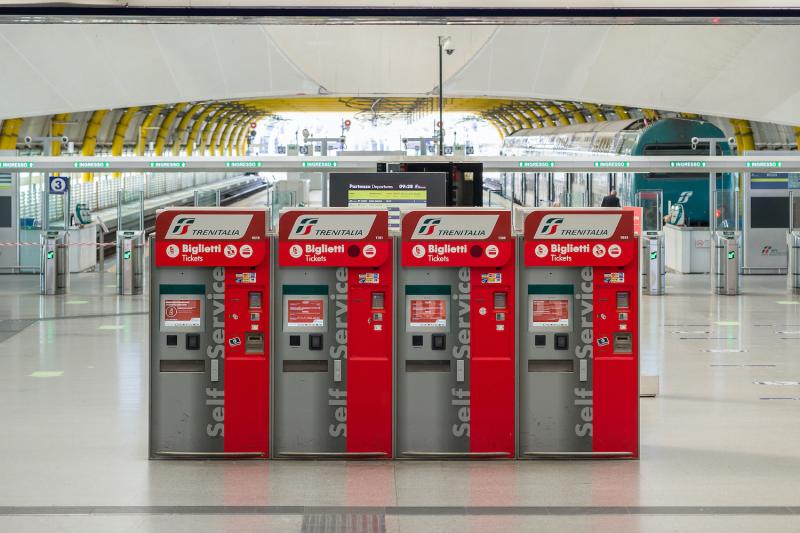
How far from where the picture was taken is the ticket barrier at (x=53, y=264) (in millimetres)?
22109

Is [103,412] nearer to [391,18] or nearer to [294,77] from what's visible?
[391,18]

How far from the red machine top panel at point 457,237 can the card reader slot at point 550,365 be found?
0.83 meters

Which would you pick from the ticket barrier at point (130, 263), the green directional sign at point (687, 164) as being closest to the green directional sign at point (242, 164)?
the ticket barrier at point (130, 263)

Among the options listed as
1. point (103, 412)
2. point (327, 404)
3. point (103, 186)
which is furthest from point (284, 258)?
point (103, 186)

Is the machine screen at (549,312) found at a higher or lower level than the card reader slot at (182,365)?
higher

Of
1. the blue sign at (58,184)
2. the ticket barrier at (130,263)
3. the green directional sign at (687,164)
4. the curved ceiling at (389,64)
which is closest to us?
the green directional sign at (687,164)

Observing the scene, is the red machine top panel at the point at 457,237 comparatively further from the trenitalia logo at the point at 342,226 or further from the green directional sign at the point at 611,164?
the green directional sign at the point at 611,164

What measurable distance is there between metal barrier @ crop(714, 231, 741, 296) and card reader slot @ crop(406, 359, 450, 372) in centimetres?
1452

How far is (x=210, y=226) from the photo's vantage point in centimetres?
855

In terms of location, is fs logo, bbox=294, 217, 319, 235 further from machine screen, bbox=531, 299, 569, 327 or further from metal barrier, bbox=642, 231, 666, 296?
metal barrier, bbox=642, 231, 666, 296

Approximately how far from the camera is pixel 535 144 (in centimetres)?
4509

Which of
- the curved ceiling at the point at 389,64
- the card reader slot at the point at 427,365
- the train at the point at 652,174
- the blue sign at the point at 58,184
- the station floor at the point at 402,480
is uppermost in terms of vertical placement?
the curved ceiling at the point at 389,64

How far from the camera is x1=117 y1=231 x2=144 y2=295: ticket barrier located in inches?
874

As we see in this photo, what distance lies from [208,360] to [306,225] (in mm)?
1265
